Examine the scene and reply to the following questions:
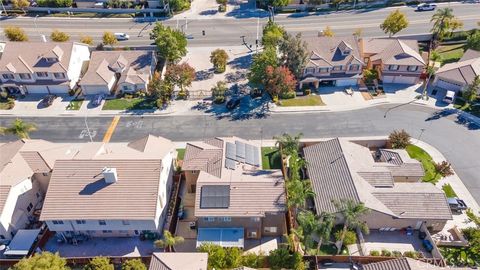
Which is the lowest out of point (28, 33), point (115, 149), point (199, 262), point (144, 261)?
point (144, 261)

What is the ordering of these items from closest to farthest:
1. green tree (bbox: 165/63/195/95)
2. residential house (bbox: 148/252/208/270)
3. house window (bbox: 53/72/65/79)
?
residential house (bbox: 148/252/208/270) → green tree (bbox: 165/63/195/95) → house window (bbox: 53/72/65/79)

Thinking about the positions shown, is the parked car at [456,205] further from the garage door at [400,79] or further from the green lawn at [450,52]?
the green lawn at [450,52]

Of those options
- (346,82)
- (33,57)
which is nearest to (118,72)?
(33,57)

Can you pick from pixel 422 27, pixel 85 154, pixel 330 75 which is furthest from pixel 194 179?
pixel 422 27

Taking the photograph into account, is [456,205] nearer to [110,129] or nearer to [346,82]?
[346,82]

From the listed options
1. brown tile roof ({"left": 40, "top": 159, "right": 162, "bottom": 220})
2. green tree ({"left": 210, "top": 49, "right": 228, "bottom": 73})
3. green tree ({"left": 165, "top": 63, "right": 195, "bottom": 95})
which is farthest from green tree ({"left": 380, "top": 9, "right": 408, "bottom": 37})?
brown tile roof ({"left": 40, "top": 159, "right": 162, "bottom": 220})

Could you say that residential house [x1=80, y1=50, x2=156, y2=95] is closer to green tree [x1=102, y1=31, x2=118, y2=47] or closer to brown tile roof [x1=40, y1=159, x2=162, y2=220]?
green tree [x1=102, y1=31, x2=118, y2=47]

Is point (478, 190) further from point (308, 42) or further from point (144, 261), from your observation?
point (144, 261)
